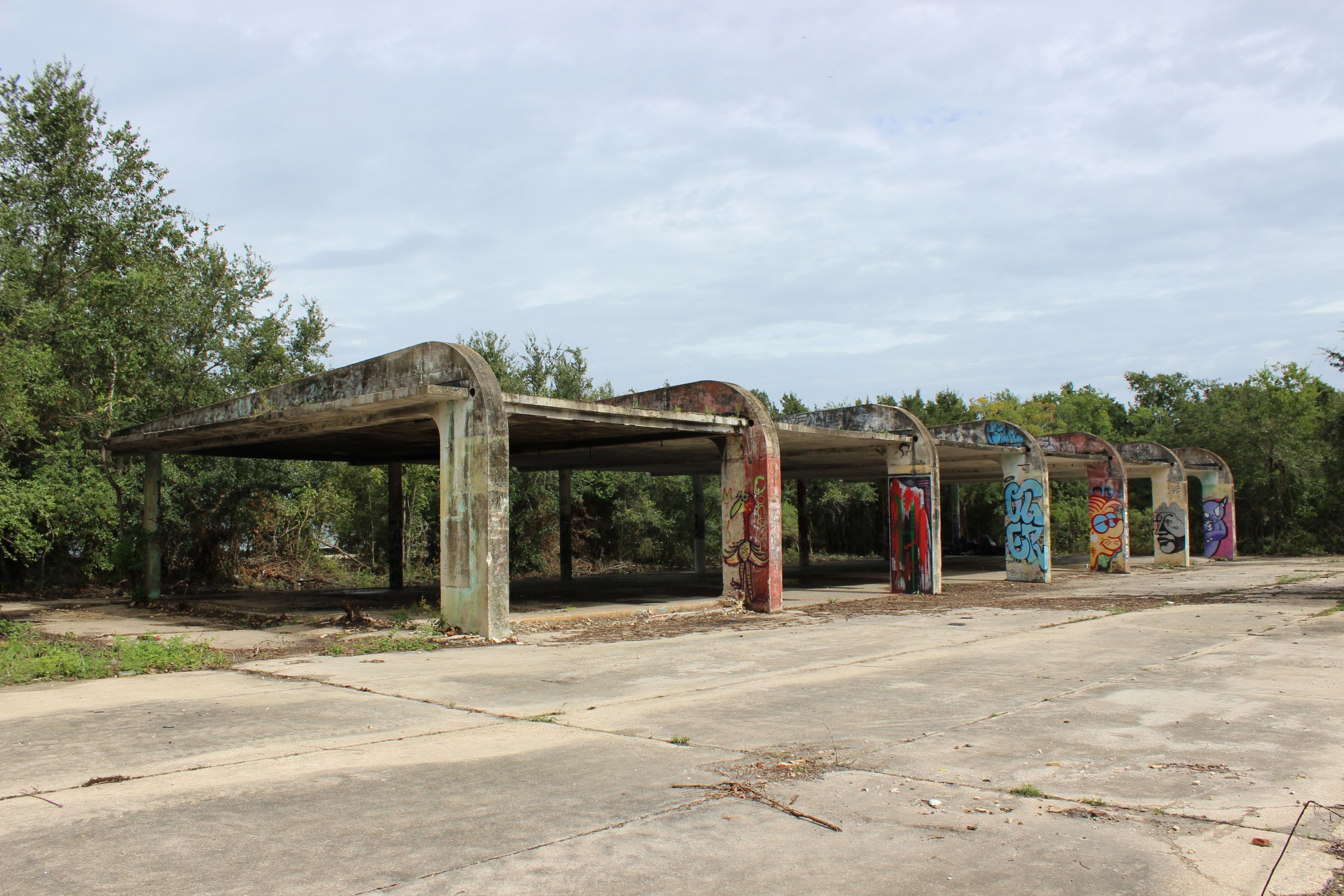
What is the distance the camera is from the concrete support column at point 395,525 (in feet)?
72.2

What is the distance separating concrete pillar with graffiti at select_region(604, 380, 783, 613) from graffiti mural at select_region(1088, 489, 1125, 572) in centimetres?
1368

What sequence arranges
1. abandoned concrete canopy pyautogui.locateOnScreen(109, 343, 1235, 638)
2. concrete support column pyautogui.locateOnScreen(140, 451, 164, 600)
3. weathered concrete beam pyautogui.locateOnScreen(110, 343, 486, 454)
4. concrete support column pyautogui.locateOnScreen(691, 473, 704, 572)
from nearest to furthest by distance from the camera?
abandoned concrete canopy pyautogui.locateOnScreen(109, 343, 1235, 638) < weathered concrete beam pyautogui.locateOnScreen(110, 343, 486, 454) < concrete support column pyautogui.locateOnScreen(140, 451, 164, 600) < concrete support column pyautogui.locateOnScreen(691, 473, 704, 572)

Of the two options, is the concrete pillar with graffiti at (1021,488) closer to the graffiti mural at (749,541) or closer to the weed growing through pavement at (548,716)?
the graffiti mural at (749,541)

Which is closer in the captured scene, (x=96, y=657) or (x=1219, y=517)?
(x=96, y=657)

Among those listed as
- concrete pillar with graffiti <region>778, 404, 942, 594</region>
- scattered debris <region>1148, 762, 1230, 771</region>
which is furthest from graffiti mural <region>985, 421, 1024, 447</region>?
scattered debris <region>1148, 762, 1230, 771</region>

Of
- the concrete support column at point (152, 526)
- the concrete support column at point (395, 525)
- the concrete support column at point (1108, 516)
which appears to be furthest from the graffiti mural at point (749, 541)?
the concrete support column at point (1108, 516)

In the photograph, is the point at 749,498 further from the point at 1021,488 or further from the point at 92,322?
the point at 92,322

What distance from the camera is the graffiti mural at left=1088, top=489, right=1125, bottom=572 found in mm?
25219

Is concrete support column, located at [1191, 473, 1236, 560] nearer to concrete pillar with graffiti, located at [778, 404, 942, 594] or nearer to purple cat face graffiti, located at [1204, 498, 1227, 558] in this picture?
purple cat face graffiti, located at [1204, 498, 1227, 558]

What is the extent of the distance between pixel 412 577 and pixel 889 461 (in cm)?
1391

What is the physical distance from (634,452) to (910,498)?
20.0 feet

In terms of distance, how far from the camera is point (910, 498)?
1916cm

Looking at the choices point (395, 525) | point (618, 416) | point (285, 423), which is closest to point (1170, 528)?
point (618, 416)

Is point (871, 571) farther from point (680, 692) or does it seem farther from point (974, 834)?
point (974, 834)
